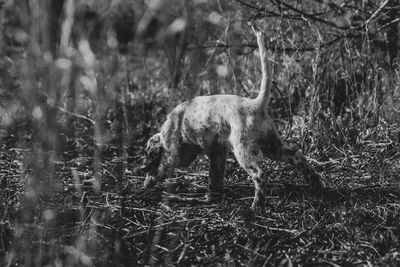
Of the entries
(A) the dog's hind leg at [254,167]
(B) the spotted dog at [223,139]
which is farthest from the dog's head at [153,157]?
(A) the dog's hind leg at [254,167]

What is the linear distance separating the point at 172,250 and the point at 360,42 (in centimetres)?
295

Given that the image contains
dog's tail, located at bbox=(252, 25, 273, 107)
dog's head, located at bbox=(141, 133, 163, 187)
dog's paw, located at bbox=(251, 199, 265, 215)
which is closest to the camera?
dog's paw, located at bbox=(251, 199, 265, 215)

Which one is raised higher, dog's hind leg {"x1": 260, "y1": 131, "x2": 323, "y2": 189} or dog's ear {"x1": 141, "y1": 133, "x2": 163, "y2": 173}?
dog's hind leg {"x1": 260, "y1": 131, "x2": 323, "y2": 189}

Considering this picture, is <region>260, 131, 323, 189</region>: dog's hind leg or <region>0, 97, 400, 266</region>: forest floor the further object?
<region>260, 131, 323, 189</region>: dog's hind leg

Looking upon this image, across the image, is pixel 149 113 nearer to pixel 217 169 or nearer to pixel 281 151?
pixel 217 169

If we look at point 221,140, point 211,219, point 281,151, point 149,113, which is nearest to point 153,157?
point 221,140

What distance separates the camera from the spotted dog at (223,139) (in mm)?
3180

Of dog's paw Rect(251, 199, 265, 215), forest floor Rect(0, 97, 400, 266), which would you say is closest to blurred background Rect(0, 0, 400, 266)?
forest floor Rect(0, 97, 400, 266)

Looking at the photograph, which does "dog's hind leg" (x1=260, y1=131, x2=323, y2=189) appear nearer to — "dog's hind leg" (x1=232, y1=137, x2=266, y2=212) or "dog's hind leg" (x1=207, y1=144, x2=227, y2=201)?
"dog's hind leg" (x1=232, y1=137, x2=266, y2=212)

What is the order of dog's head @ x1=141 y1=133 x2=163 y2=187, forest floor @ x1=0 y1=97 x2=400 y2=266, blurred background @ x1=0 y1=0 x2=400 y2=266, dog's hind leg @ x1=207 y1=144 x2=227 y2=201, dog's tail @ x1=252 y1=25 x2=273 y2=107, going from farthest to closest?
dog's head @ x1=141 y1=133 x2=163 y2=187 → dog's hind leg @ x1=207 y1=144 x2=227 y2=201 → dog's tail @ x1=252 y1=25 x2=273 y2=107 → forest floor @ x1=0 y1=97 x2=400 y2=266 → blurred background @ x1=0 y1=0 x2=400 y2=266

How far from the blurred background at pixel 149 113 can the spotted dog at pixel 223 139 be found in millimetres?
227

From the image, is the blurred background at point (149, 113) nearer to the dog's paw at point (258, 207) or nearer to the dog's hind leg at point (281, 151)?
the dog's paw at point (258, 207)

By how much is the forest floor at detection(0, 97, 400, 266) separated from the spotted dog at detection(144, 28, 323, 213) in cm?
14

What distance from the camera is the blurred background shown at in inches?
89.4
